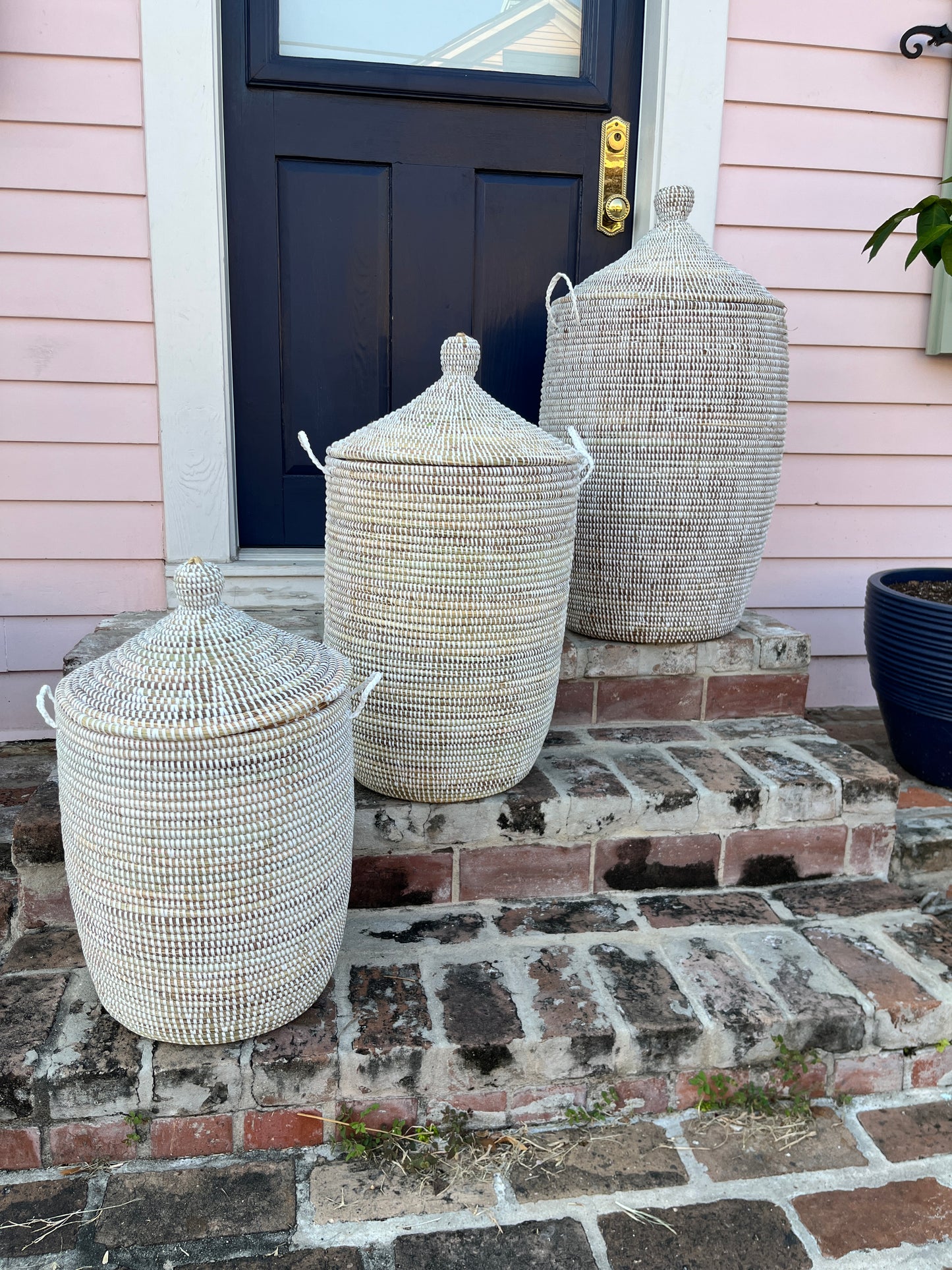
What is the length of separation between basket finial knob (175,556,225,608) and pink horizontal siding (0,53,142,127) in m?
1.41

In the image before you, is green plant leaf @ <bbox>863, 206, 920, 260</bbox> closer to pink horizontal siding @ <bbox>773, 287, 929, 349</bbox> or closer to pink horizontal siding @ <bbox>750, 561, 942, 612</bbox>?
pink horizontal siding @ <bbox>773, 287, 929, 349</bbox>

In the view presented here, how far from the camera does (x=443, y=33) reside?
91.4 inches

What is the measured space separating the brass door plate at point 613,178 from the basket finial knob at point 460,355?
3.42 feet

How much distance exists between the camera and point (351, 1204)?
1.22 meters

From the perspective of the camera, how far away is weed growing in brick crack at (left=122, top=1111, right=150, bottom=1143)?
1266mm

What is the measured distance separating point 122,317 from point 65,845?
1.41 meters

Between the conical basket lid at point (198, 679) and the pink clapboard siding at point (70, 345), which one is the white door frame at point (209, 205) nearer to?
the pink clapboard siding at point (70, 345)

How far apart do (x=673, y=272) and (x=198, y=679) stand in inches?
51.8

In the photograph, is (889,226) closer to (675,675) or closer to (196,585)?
(675,675)

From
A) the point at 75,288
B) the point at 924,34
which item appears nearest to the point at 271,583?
the point at 75,288

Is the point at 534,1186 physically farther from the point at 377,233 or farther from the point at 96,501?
the point at 377,233

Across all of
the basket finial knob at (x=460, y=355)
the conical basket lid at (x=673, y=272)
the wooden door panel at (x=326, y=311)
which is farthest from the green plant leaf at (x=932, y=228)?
the wooden door panel at (x=326, y=311)

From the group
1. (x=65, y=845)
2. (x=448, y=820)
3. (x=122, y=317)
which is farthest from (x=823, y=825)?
(x=122, y=317)

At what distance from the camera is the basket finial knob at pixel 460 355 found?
1.64m
